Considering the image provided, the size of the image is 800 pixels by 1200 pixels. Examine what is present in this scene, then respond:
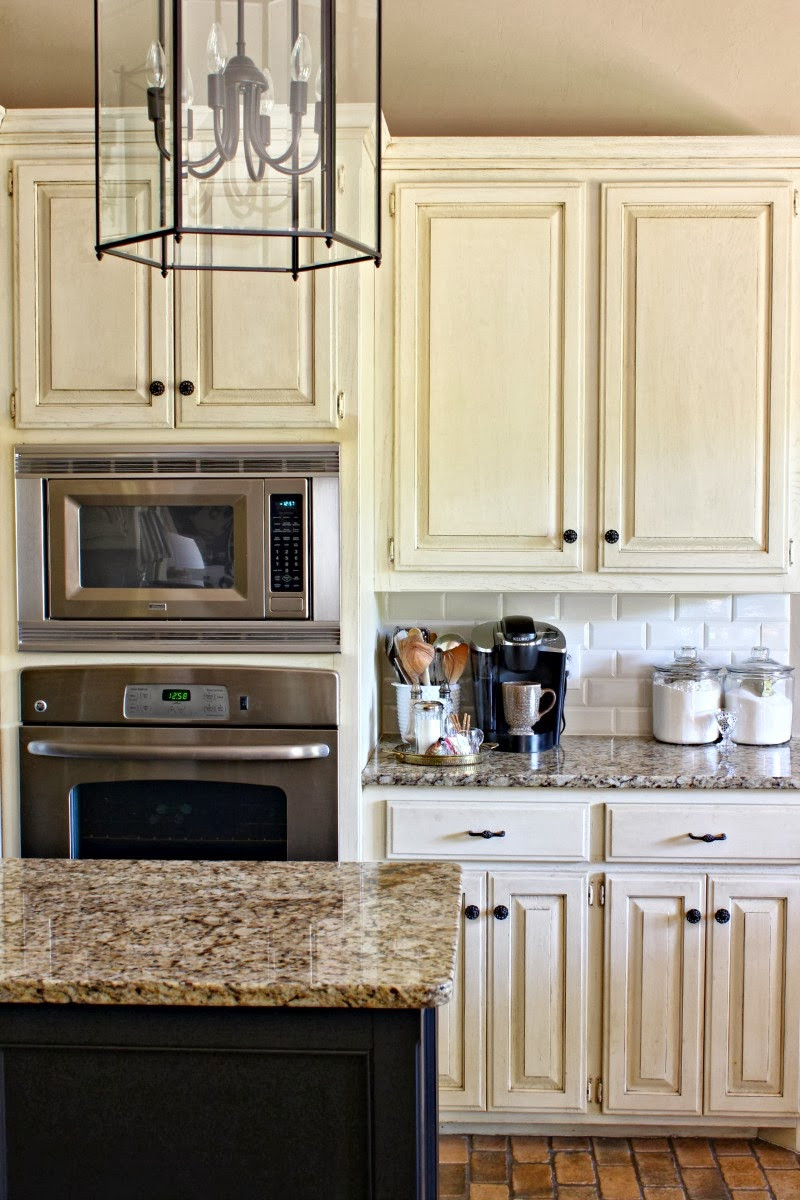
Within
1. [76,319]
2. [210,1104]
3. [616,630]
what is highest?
[76,319]

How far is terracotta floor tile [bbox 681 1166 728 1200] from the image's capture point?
2.51m

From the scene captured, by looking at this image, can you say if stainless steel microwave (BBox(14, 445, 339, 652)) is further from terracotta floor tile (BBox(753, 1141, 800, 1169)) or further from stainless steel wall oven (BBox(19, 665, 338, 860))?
terracotta floor tile (BBox(753, 1141, 800, 1169))

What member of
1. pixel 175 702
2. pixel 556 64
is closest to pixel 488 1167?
pixel 175 702

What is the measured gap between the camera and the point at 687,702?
2.97m

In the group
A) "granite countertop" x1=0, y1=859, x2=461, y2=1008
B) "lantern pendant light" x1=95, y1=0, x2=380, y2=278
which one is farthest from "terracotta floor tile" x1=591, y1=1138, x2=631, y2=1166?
"lantern pendant light" x1=95, y1=0, x2=380, y2=278

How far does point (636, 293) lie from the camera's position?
9.15 ft

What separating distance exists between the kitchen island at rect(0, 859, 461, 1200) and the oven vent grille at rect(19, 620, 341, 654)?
4.01 feet

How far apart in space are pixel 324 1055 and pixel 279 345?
1695mm

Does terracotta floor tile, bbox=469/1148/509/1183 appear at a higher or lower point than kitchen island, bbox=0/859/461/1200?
lower

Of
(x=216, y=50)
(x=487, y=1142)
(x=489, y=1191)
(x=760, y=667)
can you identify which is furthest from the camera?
(x=760, y=667)

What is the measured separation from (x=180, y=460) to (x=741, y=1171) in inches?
84.1

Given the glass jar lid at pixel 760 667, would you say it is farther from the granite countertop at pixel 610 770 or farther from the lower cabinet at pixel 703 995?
the lower cabinet at pixel 703 995

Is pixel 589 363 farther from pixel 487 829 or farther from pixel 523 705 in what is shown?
pixel 487 829

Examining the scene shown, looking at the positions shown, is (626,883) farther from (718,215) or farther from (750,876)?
(718,215)
